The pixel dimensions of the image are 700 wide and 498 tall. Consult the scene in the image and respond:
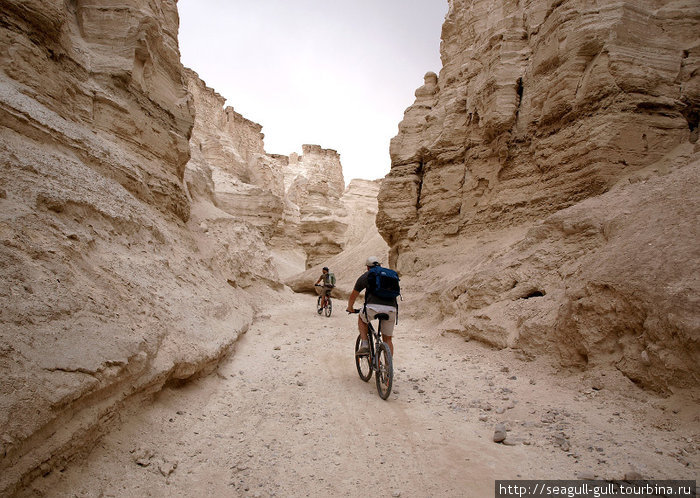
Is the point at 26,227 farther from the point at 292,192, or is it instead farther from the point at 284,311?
the point at 292,192

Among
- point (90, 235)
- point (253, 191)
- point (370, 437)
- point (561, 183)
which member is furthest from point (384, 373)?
point (253, 191)

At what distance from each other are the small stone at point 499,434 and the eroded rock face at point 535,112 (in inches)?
286

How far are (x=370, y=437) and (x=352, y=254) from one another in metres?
21.5

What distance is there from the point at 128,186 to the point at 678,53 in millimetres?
12463

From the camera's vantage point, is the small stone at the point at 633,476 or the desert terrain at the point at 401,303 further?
the desert terrain at the point at 401,303

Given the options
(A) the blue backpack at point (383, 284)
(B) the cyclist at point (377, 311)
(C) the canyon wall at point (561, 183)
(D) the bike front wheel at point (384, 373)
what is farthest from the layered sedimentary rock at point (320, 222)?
(D) the bike front wheel at point (384, 373)

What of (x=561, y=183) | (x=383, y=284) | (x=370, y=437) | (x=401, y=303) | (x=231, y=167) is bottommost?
(x=370, y=437)

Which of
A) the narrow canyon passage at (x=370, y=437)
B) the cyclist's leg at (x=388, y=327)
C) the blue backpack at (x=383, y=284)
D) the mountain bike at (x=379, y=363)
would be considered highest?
the blue backpack at (x=383, y=284)

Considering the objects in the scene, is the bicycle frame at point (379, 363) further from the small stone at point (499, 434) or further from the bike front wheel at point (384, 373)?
the small stone at point (499, 434)

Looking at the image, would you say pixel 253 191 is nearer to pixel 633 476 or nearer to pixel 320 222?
pixel 320 222

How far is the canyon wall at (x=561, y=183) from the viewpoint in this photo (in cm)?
421

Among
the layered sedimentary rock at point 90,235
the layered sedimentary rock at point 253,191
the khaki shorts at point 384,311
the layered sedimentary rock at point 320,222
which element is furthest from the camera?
the layered sedimentary rock at point 320,222

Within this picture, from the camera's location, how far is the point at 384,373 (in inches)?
174

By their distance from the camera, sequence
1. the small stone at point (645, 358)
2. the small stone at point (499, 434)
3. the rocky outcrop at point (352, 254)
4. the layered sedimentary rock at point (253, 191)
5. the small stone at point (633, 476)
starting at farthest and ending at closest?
the rocky outcrop at point (352, 254) → the layered sedimentary rock at point (253, 191) → the small stone at point (645, 358) → the small stone at point (499, 434) → the small stone at point (633, 476)
